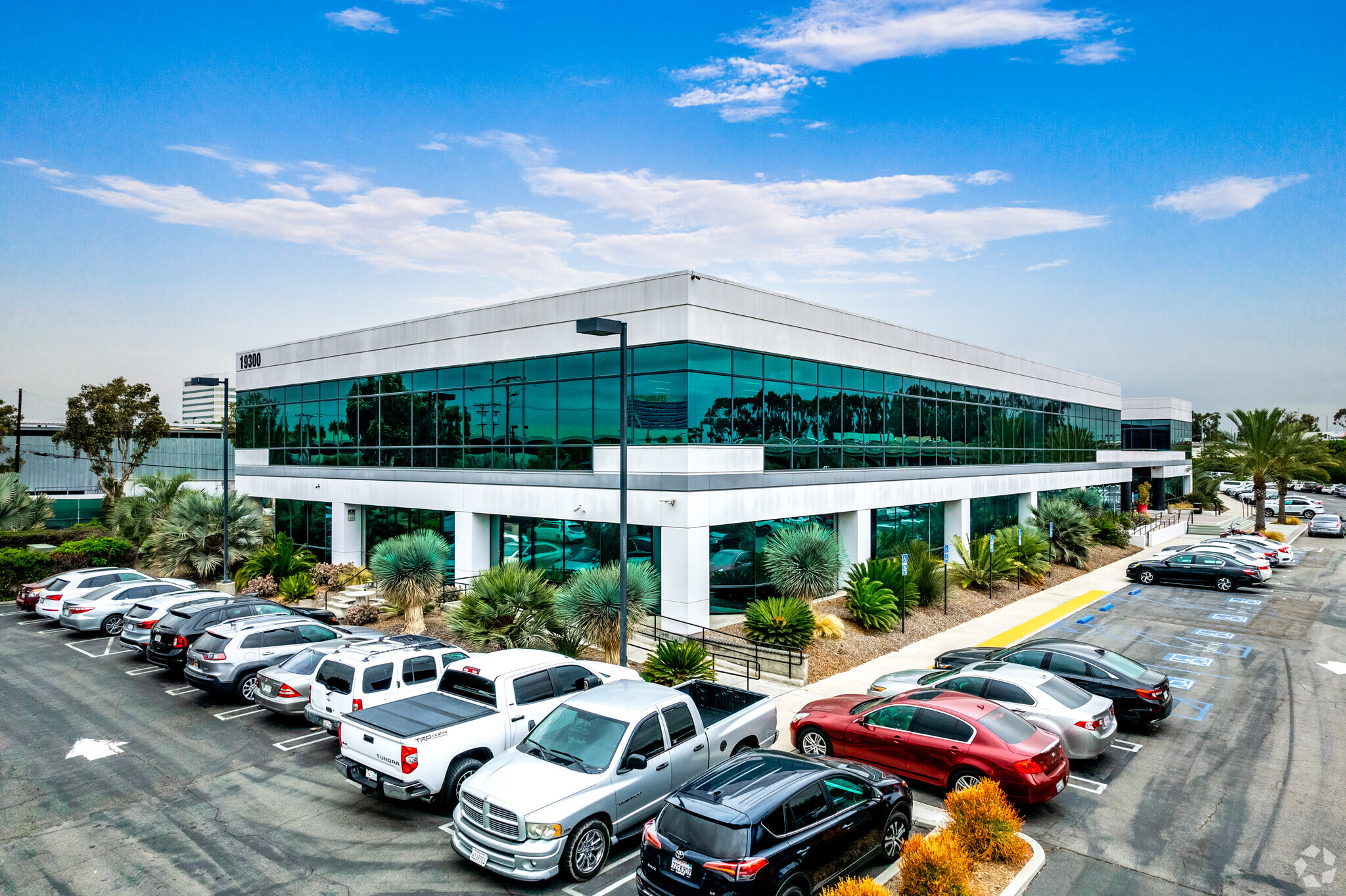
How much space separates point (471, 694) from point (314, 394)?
24.9 meters

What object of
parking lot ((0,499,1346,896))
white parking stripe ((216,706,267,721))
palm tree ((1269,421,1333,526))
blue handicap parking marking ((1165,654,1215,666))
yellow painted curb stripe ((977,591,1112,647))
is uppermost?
palm tree ((1269,421,1333,526))

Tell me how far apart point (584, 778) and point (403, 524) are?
21997 mm

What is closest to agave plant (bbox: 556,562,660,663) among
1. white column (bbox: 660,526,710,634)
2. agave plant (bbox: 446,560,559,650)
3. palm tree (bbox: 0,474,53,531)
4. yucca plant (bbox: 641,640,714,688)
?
agave plant (bbox: 446,560,559,650)

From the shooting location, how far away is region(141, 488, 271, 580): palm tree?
29.4m

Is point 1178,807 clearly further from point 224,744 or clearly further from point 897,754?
point 224,744

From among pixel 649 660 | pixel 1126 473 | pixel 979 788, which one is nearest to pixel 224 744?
pixel 649 660

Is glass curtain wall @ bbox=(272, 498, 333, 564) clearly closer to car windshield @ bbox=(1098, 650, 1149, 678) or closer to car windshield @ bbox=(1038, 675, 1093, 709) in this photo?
car windshield @ bbox=(1038, 675, 1093, 709)

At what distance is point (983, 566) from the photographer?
89.6 ft

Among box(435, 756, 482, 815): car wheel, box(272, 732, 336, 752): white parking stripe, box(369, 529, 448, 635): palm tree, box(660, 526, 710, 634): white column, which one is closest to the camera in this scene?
box(435, 756, 482, 815): car wheel

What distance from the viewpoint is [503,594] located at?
59.4ft

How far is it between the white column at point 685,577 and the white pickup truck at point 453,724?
7.40 metres

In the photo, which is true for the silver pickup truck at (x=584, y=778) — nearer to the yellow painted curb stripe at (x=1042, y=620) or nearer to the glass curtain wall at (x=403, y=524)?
the yellow painted curb stripe at (x=1042, y=620)

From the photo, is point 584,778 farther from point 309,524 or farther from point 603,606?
point 309,524

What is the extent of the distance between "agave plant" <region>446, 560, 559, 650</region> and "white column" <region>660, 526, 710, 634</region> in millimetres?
3171
